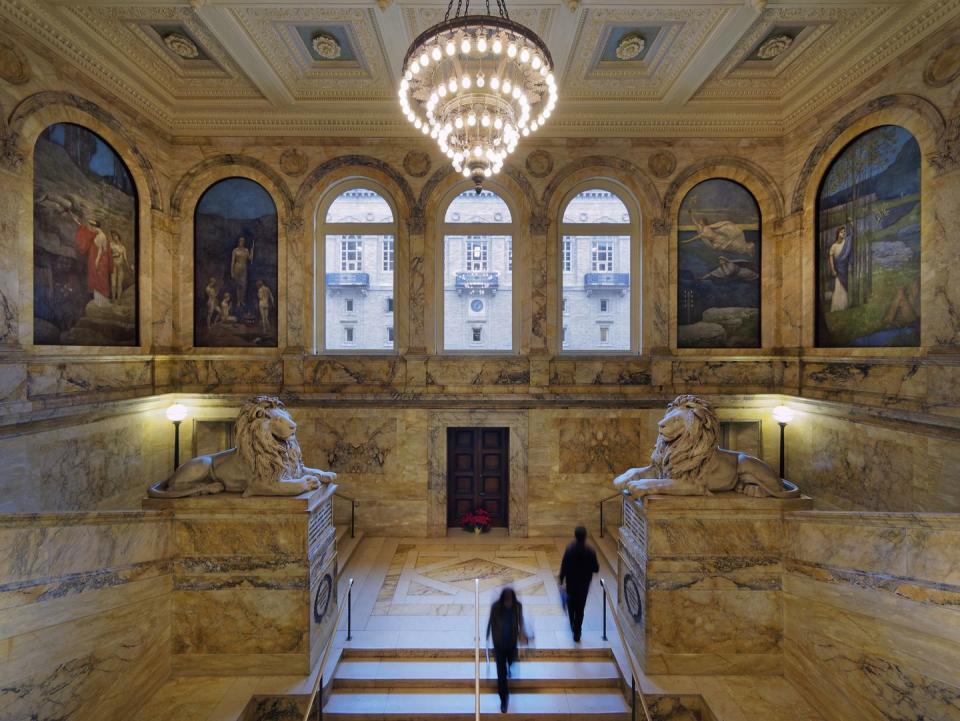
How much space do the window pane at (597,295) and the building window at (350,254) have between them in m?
4.06

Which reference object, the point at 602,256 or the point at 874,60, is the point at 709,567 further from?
the point at 874,60

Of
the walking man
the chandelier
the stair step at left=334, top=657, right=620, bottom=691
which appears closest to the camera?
the chandelier

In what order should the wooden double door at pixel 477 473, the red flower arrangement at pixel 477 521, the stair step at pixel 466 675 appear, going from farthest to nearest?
1. the wooden double door at pixel 477 473
2. the red flower arrangement at pixel 477 521
3. the stair step at pixel 466 675

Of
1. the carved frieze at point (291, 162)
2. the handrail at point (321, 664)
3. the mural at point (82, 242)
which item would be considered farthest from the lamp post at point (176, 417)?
the carved frieze at point (291, 162)

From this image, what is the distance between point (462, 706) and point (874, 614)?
154 inches

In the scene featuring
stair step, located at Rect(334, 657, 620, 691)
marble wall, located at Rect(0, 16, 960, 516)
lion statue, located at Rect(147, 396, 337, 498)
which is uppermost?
marble wall, located at Rect(0, 16, 960, 516)

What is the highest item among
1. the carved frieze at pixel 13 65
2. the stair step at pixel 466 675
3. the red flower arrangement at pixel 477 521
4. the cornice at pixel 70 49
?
the cornice at pixel 70 49

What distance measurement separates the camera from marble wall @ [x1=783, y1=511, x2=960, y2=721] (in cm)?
381

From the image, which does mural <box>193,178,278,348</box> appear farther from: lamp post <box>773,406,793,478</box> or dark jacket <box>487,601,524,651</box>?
lamp post <box>773,406,793,478</box>

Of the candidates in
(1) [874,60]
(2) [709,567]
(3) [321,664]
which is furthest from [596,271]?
(3) [321,664]

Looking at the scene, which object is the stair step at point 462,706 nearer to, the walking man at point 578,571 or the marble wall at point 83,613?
the walking man at point 578,571

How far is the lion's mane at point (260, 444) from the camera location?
5.09 meters

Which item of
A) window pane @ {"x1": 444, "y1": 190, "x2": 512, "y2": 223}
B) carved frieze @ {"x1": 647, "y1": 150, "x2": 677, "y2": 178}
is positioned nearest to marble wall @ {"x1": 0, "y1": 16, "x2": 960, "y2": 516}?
carved frieze @ {"x1": 647, "y1": 150, "x2": 677, "y2": 178}

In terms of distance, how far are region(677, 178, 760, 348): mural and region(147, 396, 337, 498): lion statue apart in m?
7.34
